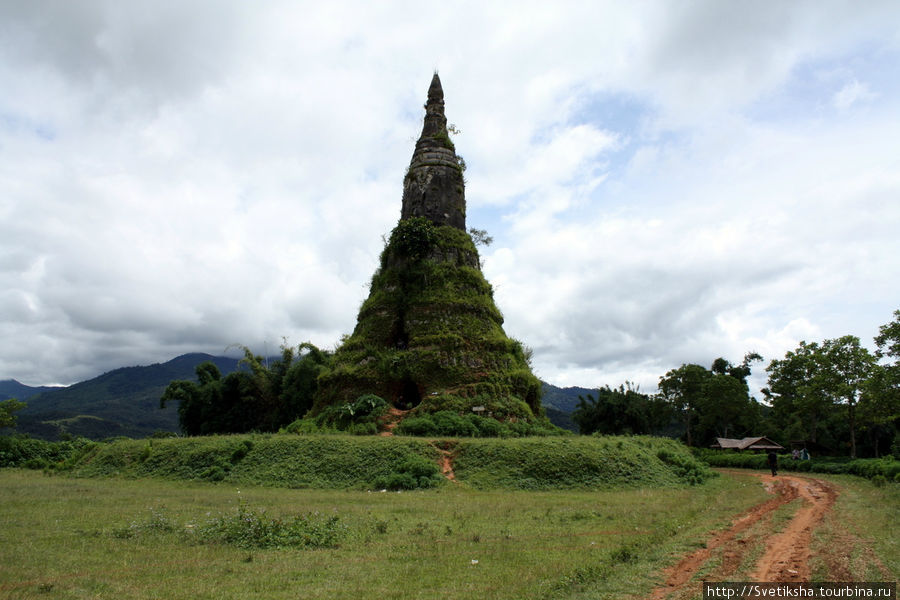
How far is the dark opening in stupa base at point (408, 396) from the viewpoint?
2447 centimetres

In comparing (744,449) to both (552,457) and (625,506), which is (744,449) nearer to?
(552,457)

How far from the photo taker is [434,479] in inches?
635

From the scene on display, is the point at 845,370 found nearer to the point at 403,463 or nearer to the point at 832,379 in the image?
the point at 832,379

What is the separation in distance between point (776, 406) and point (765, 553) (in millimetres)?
36723

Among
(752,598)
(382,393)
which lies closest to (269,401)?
(382,393)

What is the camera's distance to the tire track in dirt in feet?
22.1

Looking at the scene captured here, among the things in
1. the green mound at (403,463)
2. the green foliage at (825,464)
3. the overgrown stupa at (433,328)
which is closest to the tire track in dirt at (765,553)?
the green mound at (403,463)

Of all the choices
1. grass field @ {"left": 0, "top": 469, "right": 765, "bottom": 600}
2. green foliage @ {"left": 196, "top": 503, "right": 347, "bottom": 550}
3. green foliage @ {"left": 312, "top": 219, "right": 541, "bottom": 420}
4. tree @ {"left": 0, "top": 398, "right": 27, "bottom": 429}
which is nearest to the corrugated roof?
green foliage @ {"left": 312, "top": 219, "right": 541, "bottom": 420}

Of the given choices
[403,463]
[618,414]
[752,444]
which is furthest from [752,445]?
[403,463]

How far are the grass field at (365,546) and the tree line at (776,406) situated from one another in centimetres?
2341

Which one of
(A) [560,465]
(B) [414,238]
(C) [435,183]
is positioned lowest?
(A) [560,465]

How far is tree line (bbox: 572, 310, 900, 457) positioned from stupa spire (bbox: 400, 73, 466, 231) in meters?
22.4

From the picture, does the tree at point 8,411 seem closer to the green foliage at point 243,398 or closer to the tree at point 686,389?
the green foliage at point 243,398

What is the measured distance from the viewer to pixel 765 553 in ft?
26.2
